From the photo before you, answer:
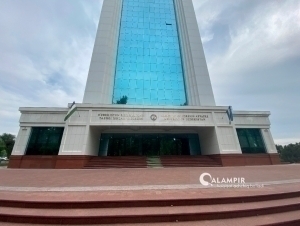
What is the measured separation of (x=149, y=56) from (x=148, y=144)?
12.9 meters

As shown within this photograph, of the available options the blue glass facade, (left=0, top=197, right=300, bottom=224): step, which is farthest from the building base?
(left=0, top=197, right=300, bottom=224): step

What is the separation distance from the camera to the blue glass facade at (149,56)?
19.2 m

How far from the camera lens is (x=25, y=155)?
14.8 m

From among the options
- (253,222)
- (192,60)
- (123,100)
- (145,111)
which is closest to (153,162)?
(145,111)

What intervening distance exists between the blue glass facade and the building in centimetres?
14

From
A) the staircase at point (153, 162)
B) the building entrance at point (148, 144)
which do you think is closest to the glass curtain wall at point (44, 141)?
the building entrance at point (148, 144)

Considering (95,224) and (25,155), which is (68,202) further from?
(25,155)

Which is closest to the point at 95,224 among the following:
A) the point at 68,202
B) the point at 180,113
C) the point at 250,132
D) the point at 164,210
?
the point at 68,202

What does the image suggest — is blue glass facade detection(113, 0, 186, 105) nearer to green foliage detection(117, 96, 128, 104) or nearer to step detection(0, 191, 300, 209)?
green foliage detection(117, 96, 128, 104)

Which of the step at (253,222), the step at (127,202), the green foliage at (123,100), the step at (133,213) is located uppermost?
the green foliage at (123,100)

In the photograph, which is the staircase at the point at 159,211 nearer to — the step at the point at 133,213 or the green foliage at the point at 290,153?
the step at the point at 133,213

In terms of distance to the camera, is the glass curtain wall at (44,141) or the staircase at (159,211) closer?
the staircase at (159,211)

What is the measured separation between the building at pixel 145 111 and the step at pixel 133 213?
10.5 meters

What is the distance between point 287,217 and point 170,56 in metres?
21.4
